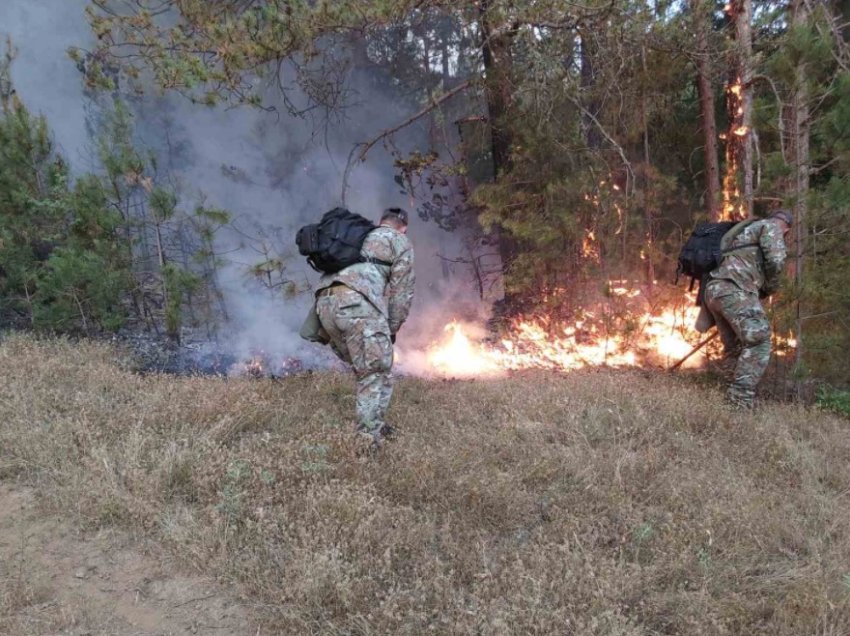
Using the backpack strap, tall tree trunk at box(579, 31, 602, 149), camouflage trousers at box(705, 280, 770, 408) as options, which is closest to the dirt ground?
the backpack strap

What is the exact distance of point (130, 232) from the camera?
292 inches

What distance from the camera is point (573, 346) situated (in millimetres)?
7605

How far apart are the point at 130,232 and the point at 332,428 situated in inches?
182

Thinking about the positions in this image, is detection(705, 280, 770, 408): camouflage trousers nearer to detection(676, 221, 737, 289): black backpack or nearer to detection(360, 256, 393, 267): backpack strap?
detection(676, 221, 737, 289): black backpack

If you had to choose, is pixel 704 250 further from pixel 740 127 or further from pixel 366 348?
pixel 366 348

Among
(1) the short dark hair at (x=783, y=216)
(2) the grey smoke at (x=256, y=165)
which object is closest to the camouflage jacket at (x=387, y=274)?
(2) the grey smoke at (x=256, y=165)

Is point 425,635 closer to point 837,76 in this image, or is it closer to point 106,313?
point 837,76

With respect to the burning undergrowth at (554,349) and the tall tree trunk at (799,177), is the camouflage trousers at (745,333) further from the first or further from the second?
the burning undergrowth at (554,349)

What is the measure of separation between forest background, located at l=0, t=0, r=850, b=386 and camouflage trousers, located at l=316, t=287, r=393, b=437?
292 cm

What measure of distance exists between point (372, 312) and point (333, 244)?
2.14 feet

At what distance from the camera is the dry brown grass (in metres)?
2.74

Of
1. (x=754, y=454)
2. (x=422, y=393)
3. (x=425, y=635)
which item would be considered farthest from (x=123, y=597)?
(x=754, y=454)

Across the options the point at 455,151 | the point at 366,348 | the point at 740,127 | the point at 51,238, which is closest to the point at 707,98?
the point at 740,127

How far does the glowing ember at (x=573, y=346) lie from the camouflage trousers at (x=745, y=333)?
1.45m
